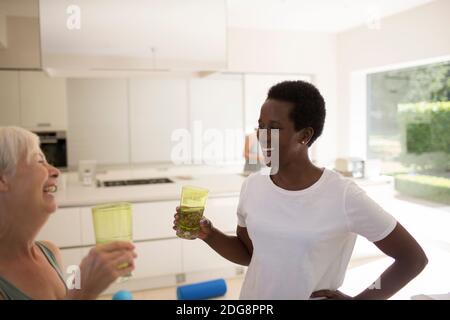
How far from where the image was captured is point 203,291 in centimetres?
166

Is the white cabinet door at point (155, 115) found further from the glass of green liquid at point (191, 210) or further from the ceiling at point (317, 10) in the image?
the glass of green liquid at point (191, 210)

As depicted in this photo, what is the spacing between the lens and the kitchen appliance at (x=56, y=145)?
9.98ft

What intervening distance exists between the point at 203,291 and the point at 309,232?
1.05m

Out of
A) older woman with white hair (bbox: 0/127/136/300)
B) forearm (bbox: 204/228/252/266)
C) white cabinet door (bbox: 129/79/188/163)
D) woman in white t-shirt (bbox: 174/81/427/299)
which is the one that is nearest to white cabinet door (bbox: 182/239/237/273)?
white cabinet door (bbox: 129/79/188/163)

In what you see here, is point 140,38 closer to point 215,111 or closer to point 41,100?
point 41,100

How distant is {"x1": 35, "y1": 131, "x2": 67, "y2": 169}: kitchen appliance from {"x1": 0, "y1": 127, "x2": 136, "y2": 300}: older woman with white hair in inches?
108

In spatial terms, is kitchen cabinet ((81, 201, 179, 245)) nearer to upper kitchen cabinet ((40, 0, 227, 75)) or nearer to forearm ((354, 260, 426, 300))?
upper kitchen cabinet ((40, 0, 227, 75))

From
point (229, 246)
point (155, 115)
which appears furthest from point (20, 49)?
point (229, 246)

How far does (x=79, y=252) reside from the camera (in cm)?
211

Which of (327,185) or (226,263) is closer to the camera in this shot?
(327,185)

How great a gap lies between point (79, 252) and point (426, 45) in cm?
185

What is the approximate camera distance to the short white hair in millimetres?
440
